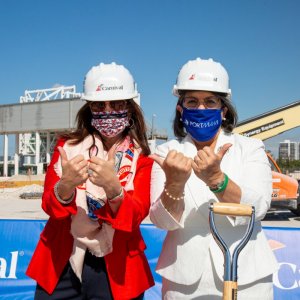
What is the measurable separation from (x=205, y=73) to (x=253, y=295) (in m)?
1.18

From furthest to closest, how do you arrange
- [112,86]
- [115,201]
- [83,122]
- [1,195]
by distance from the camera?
[1,195], [83,122], [112,86], [115,201]

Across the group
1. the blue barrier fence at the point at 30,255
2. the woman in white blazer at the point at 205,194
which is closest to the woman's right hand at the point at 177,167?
the woman in white blazer at the point at 205,194

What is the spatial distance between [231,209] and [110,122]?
910mm

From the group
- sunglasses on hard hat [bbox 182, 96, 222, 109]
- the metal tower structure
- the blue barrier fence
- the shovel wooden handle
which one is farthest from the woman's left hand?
the metal tower structure

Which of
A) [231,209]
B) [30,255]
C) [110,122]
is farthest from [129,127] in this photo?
[30,255]

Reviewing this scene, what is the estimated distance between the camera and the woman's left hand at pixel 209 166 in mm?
1905

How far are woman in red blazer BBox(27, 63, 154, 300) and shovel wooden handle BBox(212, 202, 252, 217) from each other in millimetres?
464

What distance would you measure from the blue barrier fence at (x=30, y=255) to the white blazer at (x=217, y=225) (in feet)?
8.07

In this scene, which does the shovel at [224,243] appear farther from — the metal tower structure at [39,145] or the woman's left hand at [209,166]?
the metal tower structure at [39,145]

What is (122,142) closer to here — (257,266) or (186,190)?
(186,190)

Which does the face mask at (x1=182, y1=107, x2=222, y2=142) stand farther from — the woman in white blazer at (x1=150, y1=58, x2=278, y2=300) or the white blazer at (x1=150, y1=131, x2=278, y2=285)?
the white blazer at (x1=150, y1=131, x2=278, y2=285)

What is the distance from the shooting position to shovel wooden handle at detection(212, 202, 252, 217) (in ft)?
6.15

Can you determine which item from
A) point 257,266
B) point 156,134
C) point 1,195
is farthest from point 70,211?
point 156,134

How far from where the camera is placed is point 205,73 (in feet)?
7.56
